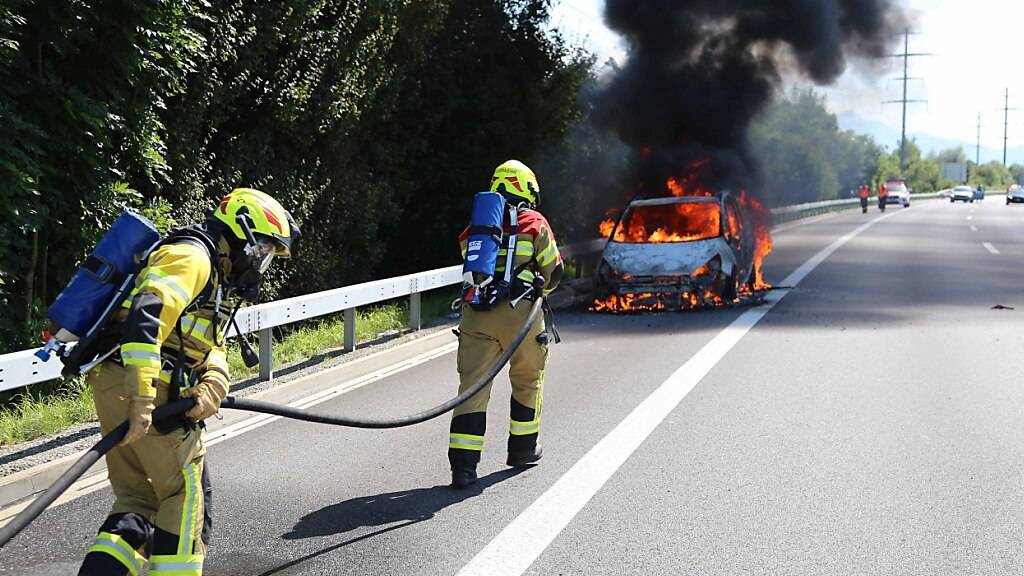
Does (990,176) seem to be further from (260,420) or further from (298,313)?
(260,420)

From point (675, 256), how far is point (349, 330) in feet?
16.8

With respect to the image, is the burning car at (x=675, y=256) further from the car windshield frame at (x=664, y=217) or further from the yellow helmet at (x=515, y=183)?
the yellow helmet at (x=515, y=183)

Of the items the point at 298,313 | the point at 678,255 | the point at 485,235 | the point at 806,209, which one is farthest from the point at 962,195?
the point at 485,235

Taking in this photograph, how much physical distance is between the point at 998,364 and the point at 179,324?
820 cm

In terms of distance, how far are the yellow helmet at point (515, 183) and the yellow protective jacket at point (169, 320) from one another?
2517 millimetres

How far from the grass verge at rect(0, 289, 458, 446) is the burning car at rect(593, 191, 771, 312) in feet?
7.59

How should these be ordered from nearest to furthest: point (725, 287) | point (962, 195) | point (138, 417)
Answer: point (138, 417) → point (725, 287) → point (962, 195)

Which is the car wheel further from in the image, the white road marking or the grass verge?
the white road marking

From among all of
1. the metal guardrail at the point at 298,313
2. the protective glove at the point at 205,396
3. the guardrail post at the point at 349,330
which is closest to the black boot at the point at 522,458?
the metal guardrail at the point at 298,313

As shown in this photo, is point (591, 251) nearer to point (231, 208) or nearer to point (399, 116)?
point (399, 116)

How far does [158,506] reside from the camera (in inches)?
161

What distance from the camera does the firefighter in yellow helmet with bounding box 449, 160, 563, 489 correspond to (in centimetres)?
628

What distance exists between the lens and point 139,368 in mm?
3676

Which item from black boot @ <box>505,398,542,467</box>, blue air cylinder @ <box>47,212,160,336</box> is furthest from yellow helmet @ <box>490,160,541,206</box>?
blue air cylinder @ <box>47,212,160,336</box>
